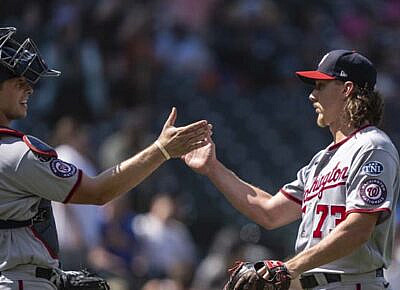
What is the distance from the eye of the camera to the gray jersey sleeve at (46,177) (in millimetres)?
4828

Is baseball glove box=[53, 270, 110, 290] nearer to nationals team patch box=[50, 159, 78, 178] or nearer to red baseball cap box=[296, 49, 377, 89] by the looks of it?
nationals team patch box=[50, 159, 78, 178]

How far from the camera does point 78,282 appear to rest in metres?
5.14

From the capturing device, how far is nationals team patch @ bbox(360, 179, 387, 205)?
4938 mm

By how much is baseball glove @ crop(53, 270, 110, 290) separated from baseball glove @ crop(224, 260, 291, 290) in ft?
2.10

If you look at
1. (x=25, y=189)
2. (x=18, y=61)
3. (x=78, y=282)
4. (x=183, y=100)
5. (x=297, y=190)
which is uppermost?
(x=18, y=61)

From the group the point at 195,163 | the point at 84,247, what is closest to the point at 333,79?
Result: the point at 195,163

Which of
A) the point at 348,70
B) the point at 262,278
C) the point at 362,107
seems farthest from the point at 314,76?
the point at 262,278

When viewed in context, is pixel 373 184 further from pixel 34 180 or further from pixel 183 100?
pixel 183 100

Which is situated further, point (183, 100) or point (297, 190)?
point (183, 100)

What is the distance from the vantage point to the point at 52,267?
4988 mm

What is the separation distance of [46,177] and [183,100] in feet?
26.0

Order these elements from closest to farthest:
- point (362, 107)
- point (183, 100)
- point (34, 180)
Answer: point (34, 180), point (362, 107), point (183, 100)

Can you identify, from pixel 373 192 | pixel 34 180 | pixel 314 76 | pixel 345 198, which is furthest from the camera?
pixel 314 76

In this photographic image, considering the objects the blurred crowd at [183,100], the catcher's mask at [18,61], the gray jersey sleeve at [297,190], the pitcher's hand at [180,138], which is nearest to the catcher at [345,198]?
the gray jersey sleeve at [297,190]
